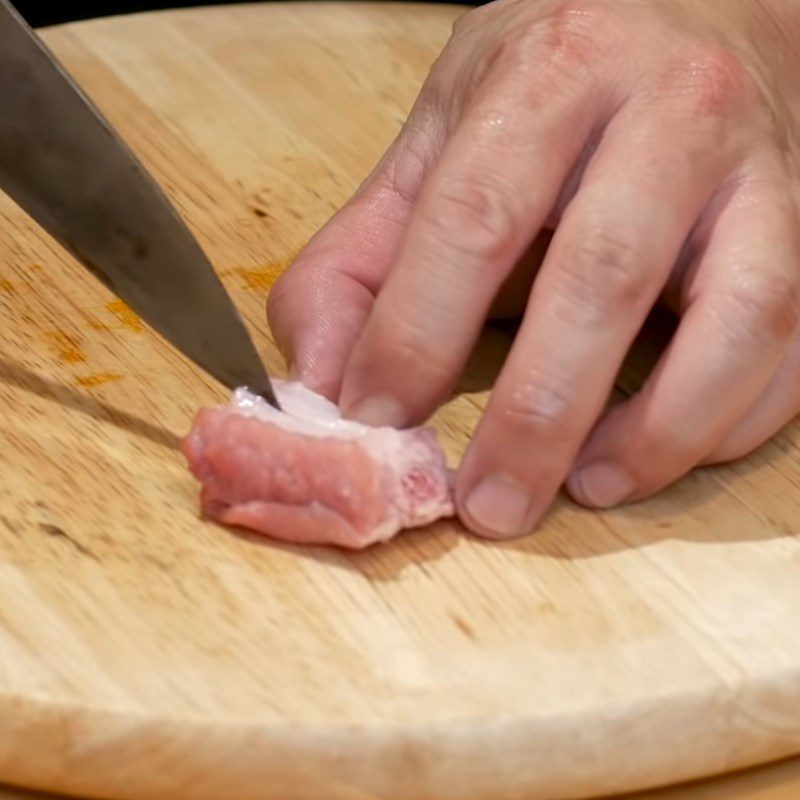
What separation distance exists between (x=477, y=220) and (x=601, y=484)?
0.26 metres

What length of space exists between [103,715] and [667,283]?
68 centimetres

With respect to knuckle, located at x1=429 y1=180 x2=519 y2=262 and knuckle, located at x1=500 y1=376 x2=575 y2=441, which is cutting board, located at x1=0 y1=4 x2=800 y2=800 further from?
knuckle, located at x1=429 y1=180 x2=519 y2=262

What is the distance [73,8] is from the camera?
256 cm

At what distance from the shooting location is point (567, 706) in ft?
4.00

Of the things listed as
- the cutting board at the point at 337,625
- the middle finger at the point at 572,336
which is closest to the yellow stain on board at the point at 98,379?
the cutting board at the point at 337,625

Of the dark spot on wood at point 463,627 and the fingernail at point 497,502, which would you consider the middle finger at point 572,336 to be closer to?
the fingernail at point 497,502

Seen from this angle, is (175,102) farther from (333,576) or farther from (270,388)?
(333,576)

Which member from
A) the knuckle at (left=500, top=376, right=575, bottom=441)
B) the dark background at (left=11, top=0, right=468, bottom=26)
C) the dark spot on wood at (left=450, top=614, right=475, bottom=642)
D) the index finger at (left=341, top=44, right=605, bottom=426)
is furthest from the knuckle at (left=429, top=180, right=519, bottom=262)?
the dark background at (left=11, top=0, right=468, bottom=26)

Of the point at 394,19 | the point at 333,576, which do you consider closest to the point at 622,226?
the point at 333,576

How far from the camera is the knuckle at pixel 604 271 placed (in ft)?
4.48

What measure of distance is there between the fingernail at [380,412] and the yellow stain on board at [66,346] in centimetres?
32

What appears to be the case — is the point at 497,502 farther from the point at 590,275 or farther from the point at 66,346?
the point at 66,346

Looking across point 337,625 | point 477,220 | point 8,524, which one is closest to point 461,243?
point 477,220

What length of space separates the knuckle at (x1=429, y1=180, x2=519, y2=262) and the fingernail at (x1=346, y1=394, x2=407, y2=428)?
15 cm
